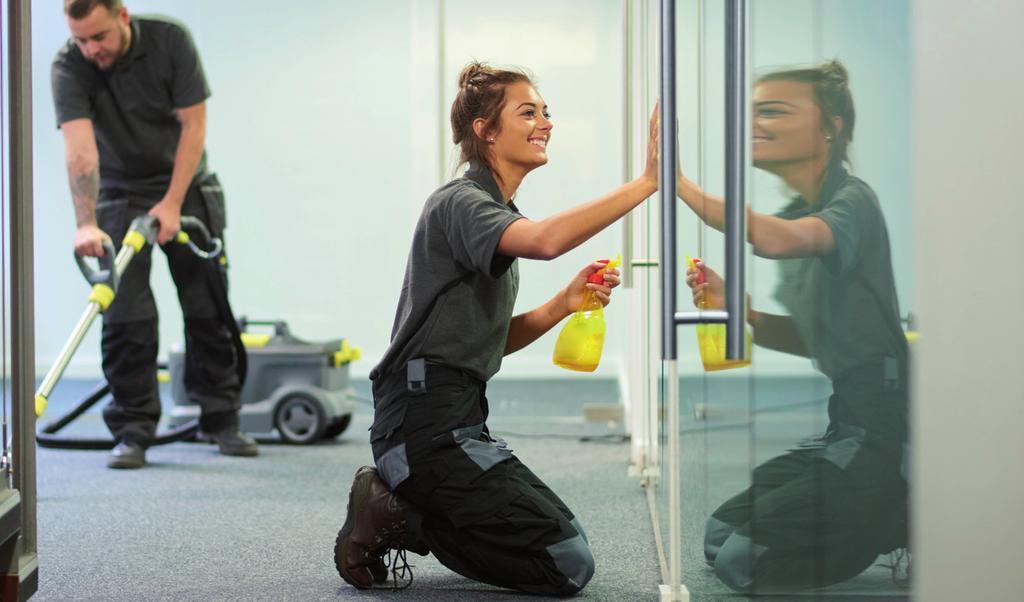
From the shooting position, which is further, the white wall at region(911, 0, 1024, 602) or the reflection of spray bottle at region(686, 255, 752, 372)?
the reflection of spray bottle at region(686, 255, 752, 372)

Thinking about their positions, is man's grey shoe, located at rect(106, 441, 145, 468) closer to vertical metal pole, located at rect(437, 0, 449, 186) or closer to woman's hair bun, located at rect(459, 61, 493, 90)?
vertical metal pole, located at rect(437, 0, 449, 186)

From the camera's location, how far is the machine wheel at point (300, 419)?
4.00 metres

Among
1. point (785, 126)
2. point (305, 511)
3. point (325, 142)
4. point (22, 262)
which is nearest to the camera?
point (785, 126)

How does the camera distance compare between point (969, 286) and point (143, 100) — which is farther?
point (143, 100)

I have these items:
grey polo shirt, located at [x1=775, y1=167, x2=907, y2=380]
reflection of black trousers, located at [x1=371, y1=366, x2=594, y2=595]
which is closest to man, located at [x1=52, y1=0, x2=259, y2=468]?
reflection of black trousers, located at [x1=371, y1=366, x2=594, y2=595]

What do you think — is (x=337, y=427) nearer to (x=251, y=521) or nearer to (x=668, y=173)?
(x=251, y=521)

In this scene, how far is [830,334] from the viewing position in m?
1.11

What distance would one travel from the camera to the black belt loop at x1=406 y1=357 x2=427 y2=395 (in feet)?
6.96

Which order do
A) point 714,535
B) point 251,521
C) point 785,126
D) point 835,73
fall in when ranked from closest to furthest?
point 835,73
point 785,126
point 714,535
point 251,521

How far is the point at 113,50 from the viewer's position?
3.62 meters

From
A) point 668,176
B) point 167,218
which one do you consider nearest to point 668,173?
point 668,176

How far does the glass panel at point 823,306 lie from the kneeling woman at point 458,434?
0.63 meters

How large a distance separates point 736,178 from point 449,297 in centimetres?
95

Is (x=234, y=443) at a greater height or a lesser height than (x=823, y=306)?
lesser
